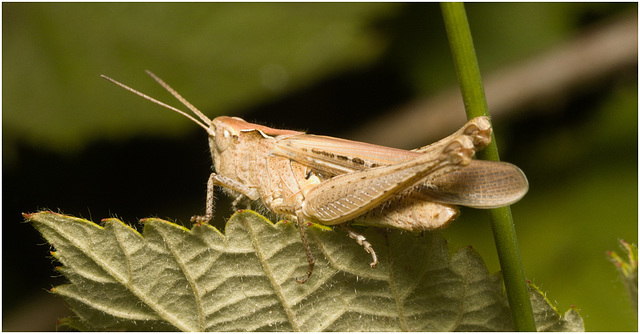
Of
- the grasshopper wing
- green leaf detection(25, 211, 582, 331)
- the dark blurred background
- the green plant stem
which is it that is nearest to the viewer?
the green plant stem

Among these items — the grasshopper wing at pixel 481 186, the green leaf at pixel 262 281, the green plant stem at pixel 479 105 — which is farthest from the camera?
the grasshopper wing at pixel 481 186

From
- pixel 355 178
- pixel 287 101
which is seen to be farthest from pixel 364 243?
pixel 287 101

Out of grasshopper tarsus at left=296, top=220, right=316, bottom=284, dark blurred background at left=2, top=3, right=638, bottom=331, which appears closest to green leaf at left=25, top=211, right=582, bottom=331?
grasshopper tarsus at left=296, top=220, right=316, bottom=284

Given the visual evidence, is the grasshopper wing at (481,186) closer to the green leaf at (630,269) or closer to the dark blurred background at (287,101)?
the green leaf at (630,269)

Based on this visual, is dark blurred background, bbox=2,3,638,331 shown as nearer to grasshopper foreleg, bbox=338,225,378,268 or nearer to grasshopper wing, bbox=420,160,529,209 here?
grasshopper wing, bbox=420,160,529,209

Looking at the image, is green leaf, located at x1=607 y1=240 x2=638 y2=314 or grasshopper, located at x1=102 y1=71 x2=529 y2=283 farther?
grasshopper, located at x1=102 y1=71 x2=529 y2=283

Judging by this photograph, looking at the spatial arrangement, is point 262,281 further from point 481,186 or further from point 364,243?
point 481,186

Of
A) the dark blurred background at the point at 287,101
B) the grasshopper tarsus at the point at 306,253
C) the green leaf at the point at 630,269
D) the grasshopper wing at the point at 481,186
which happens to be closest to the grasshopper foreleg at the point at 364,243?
the grasshopper tarsus at the point at 306,253
